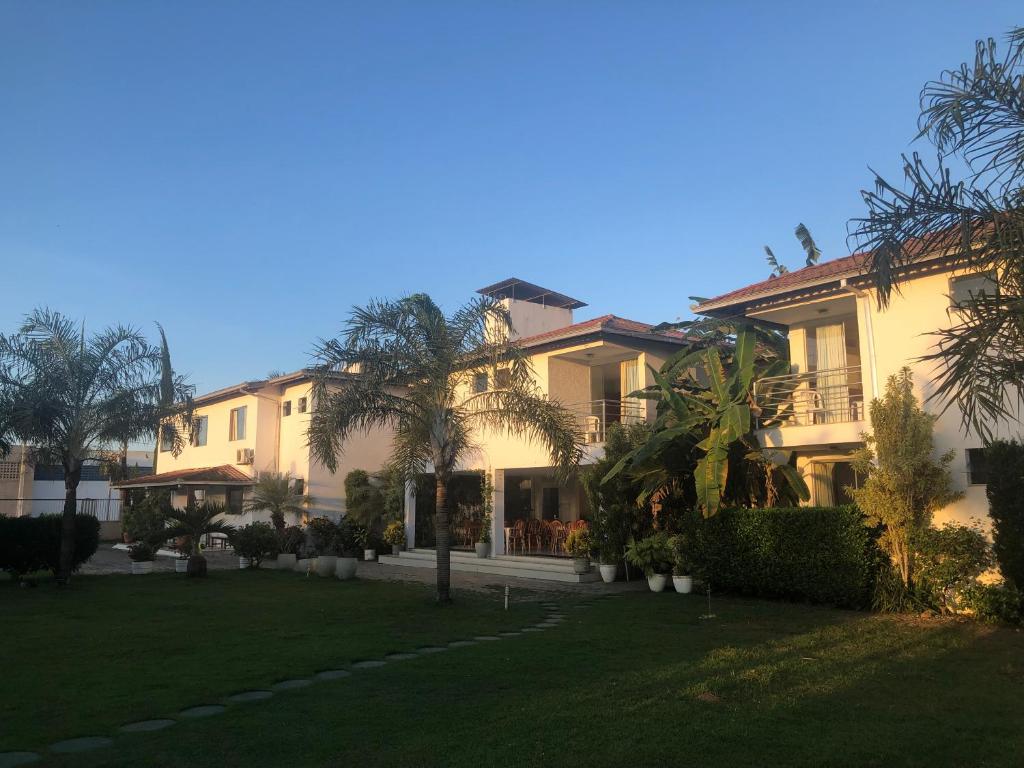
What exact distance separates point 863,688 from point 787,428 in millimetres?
8944

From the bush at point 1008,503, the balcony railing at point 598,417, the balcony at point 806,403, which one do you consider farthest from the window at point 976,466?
the balcony railing at point 598,417

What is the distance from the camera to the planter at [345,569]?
20359 mm

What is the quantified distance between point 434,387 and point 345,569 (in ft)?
25.1

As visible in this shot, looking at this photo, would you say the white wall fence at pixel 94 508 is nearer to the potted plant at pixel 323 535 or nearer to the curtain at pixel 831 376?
the potted plant at pixel 323 535

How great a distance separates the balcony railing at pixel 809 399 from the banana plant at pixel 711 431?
175 millimetres

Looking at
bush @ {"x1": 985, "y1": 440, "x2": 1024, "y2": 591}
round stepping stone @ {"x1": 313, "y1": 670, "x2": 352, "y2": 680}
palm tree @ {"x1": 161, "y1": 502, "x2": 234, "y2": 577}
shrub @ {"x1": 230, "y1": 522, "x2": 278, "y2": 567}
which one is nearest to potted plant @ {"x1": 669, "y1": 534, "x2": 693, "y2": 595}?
bush @ {"x1": 985, "y1": 440, "x2": 1024, "y2": 591}

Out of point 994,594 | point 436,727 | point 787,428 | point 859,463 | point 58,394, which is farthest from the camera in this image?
point 58,394

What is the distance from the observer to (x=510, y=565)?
21.7 meters

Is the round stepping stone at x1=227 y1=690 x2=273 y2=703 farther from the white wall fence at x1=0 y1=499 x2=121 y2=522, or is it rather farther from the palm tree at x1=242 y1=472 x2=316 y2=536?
the white wall fence at x1=0 y1=499 x2=121 y2=522

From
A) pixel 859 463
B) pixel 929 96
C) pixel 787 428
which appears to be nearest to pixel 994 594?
pixel 859 463

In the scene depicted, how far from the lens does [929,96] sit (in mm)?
7957

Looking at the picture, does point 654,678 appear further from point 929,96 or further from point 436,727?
point 929,96

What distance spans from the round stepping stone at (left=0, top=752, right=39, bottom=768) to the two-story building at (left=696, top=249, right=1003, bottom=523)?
13067 mm

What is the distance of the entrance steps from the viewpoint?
64.3 ft
